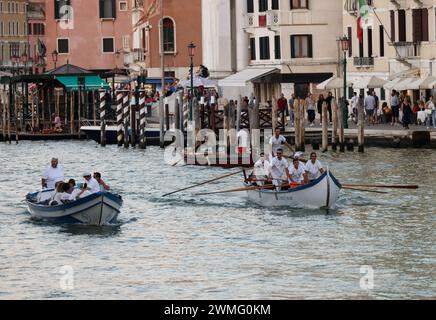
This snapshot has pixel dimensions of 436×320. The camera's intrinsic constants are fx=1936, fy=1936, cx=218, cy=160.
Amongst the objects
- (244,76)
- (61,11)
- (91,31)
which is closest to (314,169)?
(244,76)

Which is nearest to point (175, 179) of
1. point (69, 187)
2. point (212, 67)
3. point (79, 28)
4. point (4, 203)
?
point (4, 203)

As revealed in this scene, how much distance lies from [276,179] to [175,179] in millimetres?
12524

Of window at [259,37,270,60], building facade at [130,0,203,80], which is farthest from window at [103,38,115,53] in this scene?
window at [259,37,270,60]

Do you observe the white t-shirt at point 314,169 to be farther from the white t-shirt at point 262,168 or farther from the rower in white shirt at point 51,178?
the rower in white shirt at point 51,178

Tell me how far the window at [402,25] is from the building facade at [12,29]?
380 feet

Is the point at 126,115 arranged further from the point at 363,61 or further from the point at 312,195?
the point at 312,195

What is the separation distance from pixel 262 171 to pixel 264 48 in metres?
44.4

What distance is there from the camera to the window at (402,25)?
80.9 meters

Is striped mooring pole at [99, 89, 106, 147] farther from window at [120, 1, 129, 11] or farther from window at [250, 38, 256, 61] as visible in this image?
window at [120, 1, 129, 11]

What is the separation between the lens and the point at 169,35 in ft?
370

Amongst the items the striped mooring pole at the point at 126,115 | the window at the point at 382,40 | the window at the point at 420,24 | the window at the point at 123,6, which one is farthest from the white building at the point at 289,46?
the window at the point at 123,6

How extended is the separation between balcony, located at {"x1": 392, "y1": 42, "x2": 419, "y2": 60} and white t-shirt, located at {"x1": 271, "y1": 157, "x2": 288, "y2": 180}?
96.4 feet
